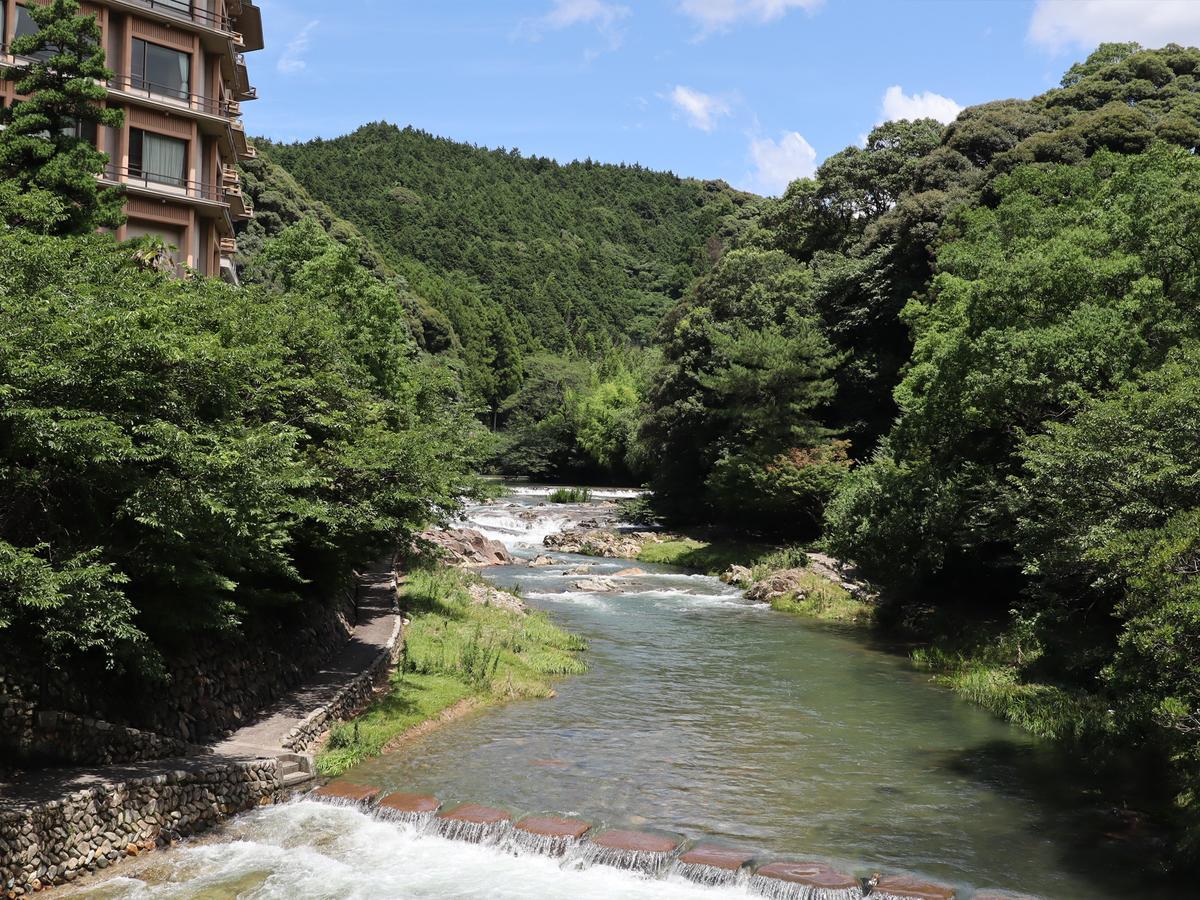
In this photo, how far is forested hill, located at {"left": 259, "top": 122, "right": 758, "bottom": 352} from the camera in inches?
5792

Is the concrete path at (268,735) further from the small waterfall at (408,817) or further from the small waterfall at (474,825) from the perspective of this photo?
the small waterfall at (474,825)

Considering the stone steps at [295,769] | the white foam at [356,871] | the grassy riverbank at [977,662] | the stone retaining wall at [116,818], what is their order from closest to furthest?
the stone retaining wall at [116,818], the white foam at [356,871], the stone steps at [295,769], the grassy riverbank at [977,662]

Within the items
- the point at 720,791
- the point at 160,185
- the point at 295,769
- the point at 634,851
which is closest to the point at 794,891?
the point at 634,851

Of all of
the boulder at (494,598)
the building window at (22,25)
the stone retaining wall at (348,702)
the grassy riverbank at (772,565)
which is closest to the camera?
the stone retaining wall at (348,702)

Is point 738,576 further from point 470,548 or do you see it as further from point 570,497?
point 570,497

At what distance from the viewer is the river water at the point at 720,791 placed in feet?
45.6

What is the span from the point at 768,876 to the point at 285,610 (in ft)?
40.0

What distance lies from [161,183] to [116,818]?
28581 millimetres

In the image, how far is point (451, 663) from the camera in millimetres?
24906

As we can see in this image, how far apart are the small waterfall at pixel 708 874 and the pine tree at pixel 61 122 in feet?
61.9

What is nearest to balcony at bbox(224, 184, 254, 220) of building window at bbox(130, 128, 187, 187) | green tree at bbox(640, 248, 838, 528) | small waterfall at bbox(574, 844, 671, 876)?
building window at bbox(130, 128, 187, 187)

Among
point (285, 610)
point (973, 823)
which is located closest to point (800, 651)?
point (973, 823)

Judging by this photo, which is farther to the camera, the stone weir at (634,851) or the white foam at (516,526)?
the white foam at (516,526)

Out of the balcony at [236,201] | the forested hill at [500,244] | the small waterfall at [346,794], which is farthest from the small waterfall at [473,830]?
the forested hill at [500,244]
